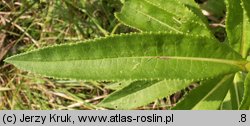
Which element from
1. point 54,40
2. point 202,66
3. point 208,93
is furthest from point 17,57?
point 54,40

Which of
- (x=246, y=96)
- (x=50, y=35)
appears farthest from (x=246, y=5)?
(x=50, y=35)

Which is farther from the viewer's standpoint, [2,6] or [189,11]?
[2,6]

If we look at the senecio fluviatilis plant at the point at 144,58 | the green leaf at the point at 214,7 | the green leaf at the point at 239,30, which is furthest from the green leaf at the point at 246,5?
the green leaf at the point at 214,7

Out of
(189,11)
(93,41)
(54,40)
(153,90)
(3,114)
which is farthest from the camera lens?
(54,40)

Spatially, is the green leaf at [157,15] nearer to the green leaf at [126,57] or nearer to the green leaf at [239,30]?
the green leaf at [239,30]

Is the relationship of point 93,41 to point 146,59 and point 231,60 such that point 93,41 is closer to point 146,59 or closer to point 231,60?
point 146,59
